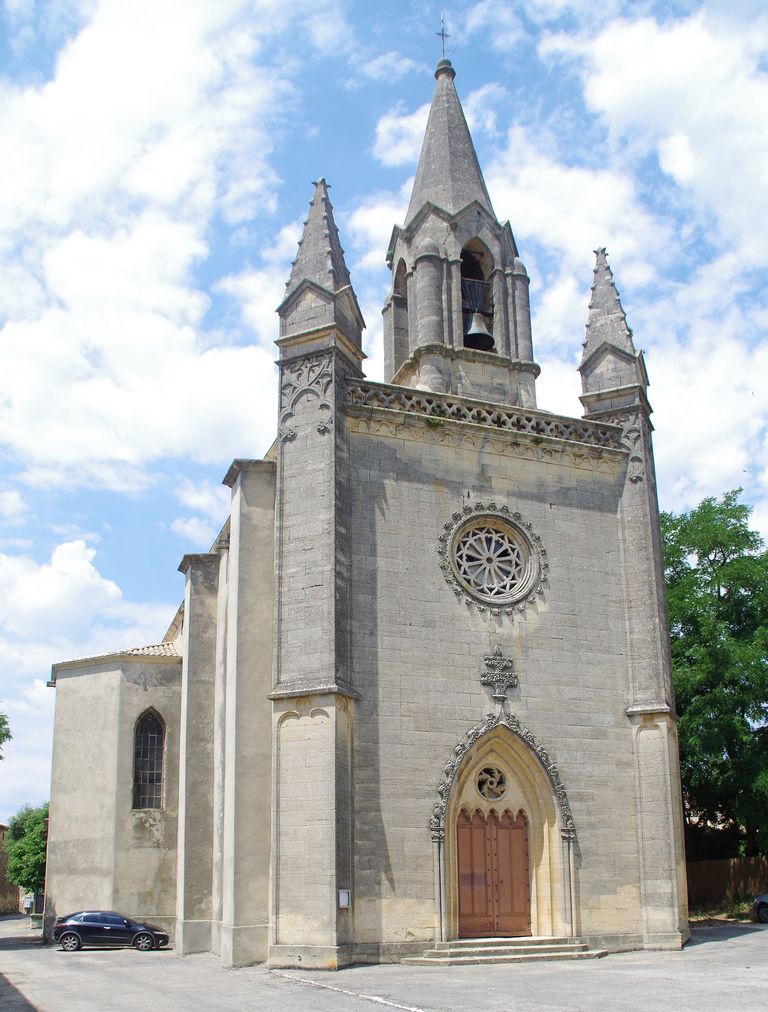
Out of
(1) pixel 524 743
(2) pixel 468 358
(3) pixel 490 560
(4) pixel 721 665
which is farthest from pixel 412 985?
(4) pixel 721 665

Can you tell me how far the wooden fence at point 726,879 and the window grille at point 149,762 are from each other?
16.9 m

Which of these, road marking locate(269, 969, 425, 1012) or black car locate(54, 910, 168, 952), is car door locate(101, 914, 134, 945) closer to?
black car locate(54, 910, 168, 952)

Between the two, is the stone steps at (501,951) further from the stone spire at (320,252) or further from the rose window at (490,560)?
the stone spire at (320,252)

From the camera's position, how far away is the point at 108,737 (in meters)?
25.2

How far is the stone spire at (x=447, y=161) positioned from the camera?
82.8 feet

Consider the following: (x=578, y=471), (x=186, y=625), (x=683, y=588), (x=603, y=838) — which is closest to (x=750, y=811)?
(x=683, y=588)

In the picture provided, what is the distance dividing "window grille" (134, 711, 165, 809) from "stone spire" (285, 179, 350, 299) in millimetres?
11684

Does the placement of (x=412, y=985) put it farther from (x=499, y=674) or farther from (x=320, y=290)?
(x=320, y=290)

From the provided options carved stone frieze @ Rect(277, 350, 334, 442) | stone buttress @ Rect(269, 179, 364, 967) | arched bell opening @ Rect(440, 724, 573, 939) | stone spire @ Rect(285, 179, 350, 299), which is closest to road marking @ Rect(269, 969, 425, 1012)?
stone buttress @ Rect(269, 179, 364, 967)

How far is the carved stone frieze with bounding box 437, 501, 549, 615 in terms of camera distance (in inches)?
789

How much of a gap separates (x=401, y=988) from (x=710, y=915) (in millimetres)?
17775

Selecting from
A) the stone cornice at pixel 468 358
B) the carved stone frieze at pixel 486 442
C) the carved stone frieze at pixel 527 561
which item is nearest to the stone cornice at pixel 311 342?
the carved stone frieze at pixel 486 442

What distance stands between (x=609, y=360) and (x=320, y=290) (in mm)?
7209

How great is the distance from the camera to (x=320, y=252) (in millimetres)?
21453
